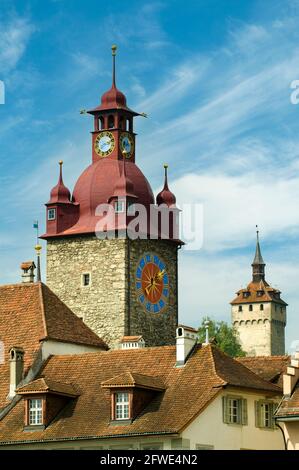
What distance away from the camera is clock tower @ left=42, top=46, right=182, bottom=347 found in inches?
3086

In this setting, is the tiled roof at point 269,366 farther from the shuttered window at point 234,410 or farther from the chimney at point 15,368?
the chimney at point 15,368

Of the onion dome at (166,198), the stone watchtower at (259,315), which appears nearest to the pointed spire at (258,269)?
the stone watchtower at (259,315)

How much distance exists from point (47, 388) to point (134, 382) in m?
3.62

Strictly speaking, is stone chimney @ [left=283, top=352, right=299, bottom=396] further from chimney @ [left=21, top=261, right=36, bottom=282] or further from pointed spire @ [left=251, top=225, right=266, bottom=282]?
pointed spire @ [left=251, top=225, right=266, bottom=282]

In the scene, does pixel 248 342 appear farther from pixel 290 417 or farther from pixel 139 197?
pixel 290 417

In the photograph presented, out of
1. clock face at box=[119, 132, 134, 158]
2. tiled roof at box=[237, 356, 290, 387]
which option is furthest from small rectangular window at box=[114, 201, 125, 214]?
tiled roof at box=[237, 356, 290, 387]

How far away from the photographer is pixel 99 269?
7919 cm

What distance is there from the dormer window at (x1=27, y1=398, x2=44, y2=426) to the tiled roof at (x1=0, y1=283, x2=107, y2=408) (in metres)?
3.31

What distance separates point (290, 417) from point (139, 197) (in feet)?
98.0

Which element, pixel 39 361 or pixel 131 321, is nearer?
pixel 39 361

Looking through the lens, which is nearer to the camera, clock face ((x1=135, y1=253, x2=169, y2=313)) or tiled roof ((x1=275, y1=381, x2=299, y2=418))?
tiled roof ((x1=275, y1=381, x2=299, y2=418))

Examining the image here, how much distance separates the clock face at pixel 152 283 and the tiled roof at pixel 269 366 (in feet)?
50.6

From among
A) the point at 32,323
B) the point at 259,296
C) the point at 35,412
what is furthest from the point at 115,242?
the point at 259,296
